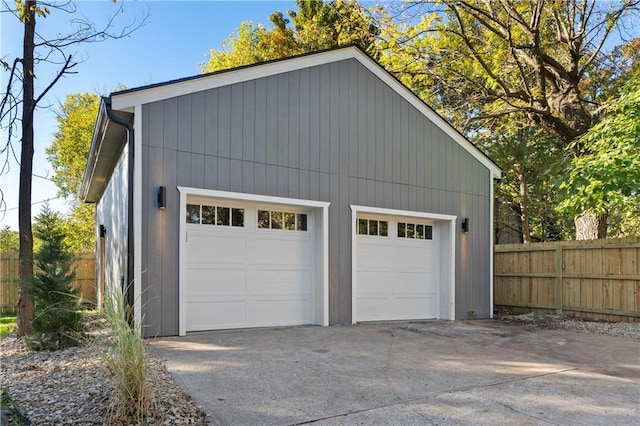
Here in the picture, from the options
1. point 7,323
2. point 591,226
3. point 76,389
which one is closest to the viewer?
point 76,389

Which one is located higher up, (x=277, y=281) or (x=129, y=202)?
(x=129, y=202)

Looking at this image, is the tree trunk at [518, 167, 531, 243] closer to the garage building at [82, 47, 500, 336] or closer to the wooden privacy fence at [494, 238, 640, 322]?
the wooden privacy fence at [494, 238, 640, 322]

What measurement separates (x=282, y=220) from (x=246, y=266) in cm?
96

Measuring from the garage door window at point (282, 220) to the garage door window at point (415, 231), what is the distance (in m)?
2.10

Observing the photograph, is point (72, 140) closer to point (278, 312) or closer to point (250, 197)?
point (250, 197)

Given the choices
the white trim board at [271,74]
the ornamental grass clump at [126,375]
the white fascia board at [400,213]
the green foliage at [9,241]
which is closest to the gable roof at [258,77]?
the white trim board at [271,74]

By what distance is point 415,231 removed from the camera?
855 centimetres

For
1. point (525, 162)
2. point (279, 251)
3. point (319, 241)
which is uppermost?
point (525, 162)

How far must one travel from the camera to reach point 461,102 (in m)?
12.4

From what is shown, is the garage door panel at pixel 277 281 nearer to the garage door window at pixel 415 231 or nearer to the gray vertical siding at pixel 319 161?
the gray vertical siding at pixel 319 161

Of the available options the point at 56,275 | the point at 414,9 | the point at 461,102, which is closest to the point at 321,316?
the point at 56,275

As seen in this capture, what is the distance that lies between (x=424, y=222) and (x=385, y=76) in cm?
288

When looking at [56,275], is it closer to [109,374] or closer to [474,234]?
[109,374]

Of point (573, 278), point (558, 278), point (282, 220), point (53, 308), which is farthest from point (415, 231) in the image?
point (53, 308)
